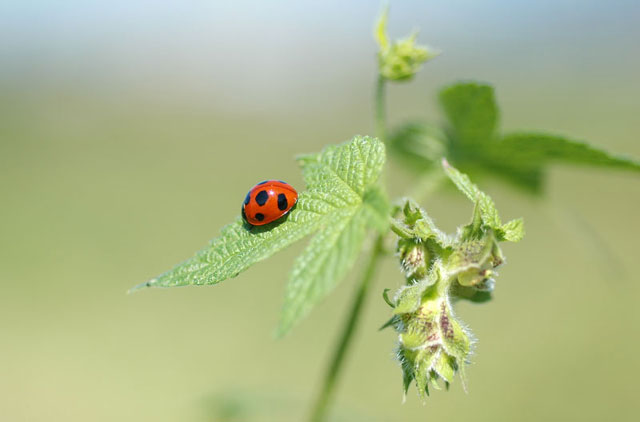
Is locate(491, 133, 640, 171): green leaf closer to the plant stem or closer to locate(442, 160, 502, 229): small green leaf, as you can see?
locate(442, 160, 502, 229): small green leaf

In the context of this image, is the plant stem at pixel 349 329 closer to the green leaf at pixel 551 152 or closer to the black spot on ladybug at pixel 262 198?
the black spot on ladybug at pixel 262 198

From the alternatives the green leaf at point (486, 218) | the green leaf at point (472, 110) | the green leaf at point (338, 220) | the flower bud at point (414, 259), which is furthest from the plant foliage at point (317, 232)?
the green leaf at point (472, 110)

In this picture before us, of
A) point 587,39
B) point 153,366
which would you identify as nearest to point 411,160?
point 153,366

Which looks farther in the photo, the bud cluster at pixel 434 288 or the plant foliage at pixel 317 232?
the bud cluster at pixel 434 288

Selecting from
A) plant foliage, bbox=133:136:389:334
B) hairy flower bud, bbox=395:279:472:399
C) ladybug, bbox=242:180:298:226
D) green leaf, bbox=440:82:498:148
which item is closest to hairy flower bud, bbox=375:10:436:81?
green leaf, bbox=440:82:498:148

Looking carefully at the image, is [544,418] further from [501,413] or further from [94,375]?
[94,375]

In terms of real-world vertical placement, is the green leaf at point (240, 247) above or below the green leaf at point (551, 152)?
below
